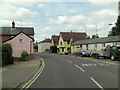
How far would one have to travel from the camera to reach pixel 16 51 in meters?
32.9

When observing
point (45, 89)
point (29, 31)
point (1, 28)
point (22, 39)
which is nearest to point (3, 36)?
point (1, 28)

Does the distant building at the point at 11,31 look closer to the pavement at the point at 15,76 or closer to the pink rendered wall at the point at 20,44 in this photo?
the pink rendered wall at the point at 20,44

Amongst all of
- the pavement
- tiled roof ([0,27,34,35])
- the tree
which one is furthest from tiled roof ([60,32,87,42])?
the pavement

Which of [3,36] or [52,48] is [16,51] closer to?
[3,36]

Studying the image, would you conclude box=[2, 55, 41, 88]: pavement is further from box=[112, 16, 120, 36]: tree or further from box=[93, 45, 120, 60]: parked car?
box=[112, 16, 120, 36]: tree

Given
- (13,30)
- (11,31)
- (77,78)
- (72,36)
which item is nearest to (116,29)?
(72,36)

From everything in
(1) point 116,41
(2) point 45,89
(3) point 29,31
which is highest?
(3) point 29,31

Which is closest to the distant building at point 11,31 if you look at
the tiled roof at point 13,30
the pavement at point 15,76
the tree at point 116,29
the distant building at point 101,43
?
the tiled roof at point 13,30

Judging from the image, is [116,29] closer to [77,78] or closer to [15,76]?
[77,78]

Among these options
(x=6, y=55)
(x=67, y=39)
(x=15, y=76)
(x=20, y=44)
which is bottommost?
(x=15, y=76)

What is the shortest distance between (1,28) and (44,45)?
4304 cm

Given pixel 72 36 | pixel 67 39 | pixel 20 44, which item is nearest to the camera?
pixel 20 44

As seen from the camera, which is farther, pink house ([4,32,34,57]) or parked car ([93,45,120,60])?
pink house ([4,32,34,57])

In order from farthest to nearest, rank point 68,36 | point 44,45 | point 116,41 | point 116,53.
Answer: point 44,45 → point 68,36 → point 116,41 → point 116,53
